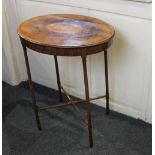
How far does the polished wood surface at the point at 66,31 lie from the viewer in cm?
130

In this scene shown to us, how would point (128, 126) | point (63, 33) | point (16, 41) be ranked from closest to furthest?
point (63, 33) < point (128, 126) < point (16, 41)

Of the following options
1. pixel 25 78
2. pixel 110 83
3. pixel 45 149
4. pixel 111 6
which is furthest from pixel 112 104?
pixel 25 78

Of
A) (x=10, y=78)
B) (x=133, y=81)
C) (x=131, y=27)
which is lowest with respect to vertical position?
(x=10, y=78)

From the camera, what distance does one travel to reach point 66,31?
1416 mm

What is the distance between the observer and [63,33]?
1.39 metres

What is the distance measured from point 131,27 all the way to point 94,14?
10.8 inches

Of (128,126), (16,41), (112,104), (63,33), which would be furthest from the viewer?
(16,41)

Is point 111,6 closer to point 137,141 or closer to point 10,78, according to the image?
point 137,141

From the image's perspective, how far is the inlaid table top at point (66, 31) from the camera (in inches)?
51.0

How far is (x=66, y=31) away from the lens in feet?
4.65

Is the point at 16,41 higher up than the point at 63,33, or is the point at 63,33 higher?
the point at 63,33

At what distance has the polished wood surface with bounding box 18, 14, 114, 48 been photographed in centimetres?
130

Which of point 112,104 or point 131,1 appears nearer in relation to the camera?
point 131,1

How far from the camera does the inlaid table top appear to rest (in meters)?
1.30
